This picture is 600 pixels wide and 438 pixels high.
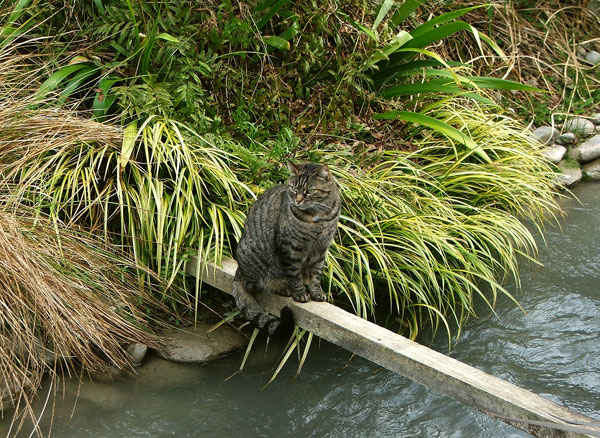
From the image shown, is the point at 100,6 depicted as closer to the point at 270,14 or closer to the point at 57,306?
the point at 270,14

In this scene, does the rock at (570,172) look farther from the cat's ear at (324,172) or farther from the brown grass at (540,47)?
the cat's ear at (324,172)

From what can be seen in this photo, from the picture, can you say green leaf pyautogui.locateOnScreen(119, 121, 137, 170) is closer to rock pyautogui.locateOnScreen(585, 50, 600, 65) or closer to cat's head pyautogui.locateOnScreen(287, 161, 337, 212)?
cat's head pyautogui.locateOnScreen(287, 161, 337, 212)

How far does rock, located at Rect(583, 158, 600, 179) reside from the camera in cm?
582

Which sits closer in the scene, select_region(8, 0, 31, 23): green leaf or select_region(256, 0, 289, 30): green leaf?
select_region(8, 0, 31, 23): green leaf

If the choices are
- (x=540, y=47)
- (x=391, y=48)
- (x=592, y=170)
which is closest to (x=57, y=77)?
(x=391, y=48)

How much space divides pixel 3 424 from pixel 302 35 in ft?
9.28

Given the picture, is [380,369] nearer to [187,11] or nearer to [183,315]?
[183,315]

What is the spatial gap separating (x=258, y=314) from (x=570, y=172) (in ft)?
11.3

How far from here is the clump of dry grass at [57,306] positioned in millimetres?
2904

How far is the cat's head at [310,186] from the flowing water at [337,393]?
2.88 ft

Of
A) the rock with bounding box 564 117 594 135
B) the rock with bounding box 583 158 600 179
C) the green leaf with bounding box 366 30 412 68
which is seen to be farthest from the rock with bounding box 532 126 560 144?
the green leaf with bounding box 366 30 412 68

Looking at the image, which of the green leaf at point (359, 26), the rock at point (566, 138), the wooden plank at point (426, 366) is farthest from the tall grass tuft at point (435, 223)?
the rock at point (566, 138)

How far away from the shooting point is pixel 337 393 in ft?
11.0

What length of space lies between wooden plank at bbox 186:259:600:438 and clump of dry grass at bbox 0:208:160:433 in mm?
385
